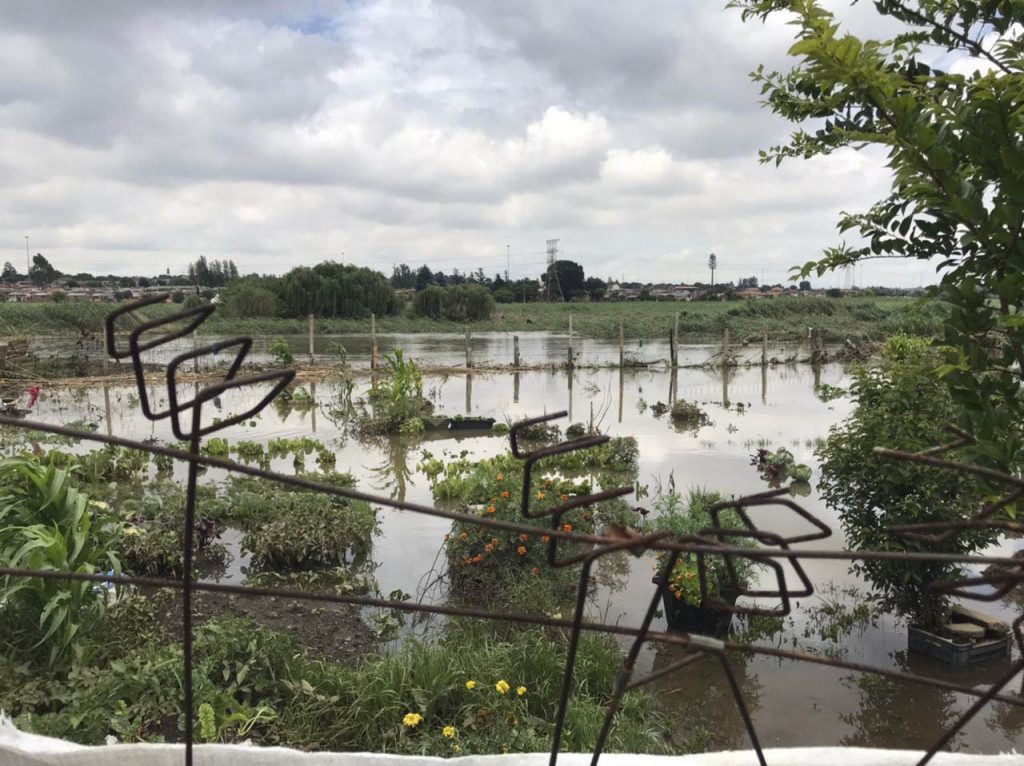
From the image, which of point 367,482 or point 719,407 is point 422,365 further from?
point 367,482

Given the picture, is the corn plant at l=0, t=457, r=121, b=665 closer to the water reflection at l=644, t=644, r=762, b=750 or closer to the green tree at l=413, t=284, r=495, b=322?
the water reflection at l=644, t=644, r=762, b=750

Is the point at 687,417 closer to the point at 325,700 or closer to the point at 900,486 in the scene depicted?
the point at 900,486

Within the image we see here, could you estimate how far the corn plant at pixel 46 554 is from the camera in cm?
382

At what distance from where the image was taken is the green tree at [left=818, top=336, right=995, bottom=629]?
5.00 meters

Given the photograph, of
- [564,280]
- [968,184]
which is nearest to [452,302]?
[564,280]

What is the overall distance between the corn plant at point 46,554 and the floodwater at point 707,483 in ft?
7.81

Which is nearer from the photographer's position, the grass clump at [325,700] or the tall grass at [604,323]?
the grass clump at [325,700]

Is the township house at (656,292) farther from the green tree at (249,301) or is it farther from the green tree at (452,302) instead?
the green tree at (249,301)

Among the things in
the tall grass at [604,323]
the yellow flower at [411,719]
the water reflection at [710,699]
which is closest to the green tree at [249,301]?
the tall grass at [604,323]

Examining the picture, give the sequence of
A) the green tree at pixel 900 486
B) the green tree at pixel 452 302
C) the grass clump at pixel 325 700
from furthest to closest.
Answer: the green tree at pixel 452 302, the green tree at pixel 900 486, the grass clump at pixel 325 700

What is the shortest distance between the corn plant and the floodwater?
2.38 metres

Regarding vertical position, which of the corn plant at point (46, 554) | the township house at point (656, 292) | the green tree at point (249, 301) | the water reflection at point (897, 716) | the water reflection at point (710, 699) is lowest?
the water reflection at point (897, 716)

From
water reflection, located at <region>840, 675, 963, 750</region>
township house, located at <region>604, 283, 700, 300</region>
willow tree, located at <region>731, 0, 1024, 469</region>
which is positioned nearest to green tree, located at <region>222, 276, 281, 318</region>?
township house, located at <region>604, 283, 700, 300</region>

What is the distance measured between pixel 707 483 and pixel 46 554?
298 inches
